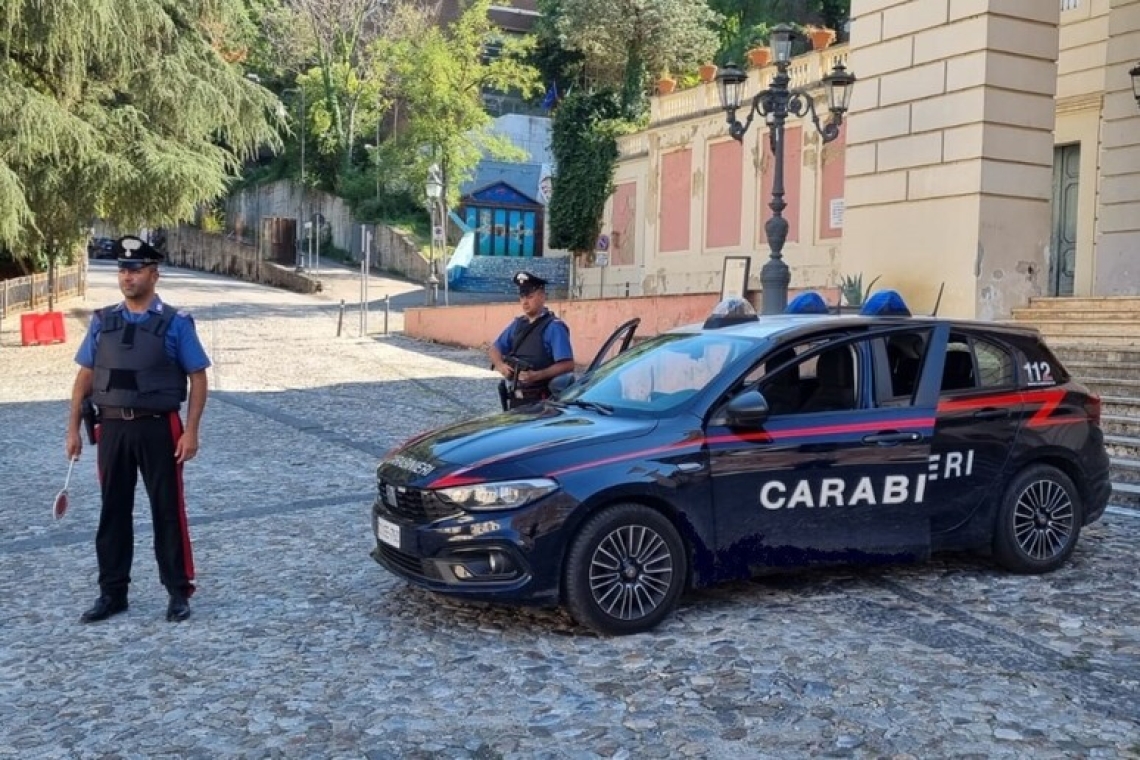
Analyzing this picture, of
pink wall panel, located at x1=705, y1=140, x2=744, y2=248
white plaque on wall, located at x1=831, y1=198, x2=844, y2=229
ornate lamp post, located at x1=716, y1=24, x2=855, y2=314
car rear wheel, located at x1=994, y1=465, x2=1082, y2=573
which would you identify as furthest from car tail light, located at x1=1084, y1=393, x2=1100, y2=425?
pink wall panel, located at x1=705, y1=140, x2=744, y2=248

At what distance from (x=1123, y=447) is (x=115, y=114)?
62.6ft

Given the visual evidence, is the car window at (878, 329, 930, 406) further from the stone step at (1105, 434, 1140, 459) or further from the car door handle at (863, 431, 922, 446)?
the stone step at (1105, 434, 1140, 459)

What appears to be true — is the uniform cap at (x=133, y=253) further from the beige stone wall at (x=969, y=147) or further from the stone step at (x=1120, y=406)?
the beige stone wall at (x=969, y=147)

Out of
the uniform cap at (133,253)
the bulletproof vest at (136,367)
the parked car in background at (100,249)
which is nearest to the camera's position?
the bulletproof vest at (136,367)

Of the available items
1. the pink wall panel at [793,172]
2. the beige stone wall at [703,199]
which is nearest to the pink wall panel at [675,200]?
the beige stone wall at [703,199]

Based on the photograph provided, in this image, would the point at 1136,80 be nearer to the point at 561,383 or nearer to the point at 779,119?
the point at 779,119

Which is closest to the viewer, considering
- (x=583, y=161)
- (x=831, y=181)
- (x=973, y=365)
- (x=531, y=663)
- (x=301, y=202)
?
(x=531, y=663)

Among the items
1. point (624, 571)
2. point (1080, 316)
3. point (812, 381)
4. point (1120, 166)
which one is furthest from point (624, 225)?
point (624, 571)

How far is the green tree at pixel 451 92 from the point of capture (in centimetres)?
4159

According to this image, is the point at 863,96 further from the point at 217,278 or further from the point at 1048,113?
the point at 217,278

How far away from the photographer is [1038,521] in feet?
22.2

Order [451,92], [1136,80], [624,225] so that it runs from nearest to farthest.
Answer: [1136,80] < [624,225] < [451,92]

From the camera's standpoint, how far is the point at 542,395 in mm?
7887

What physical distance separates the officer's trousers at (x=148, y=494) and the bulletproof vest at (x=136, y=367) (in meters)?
0.11
